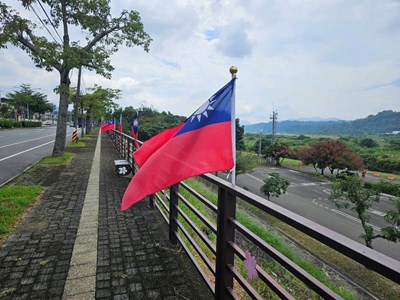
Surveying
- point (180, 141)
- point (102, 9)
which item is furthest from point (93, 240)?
point (102, 9)

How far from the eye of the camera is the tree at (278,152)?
5229 cm

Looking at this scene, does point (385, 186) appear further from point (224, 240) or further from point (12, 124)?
point (12, 124)

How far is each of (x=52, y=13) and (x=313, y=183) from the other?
3587 centimetres

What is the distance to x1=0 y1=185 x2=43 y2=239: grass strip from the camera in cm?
391

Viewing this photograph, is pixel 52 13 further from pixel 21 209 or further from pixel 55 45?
pixel 21 209

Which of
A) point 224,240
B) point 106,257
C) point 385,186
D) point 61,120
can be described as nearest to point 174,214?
point 106,257

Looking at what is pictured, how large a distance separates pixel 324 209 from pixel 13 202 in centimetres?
2453

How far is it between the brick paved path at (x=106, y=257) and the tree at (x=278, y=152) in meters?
50.2

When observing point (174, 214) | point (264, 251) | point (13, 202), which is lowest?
point (13, 202)

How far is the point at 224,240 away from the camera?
6.82ft

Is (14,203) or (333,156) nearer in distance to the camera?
(14,203)

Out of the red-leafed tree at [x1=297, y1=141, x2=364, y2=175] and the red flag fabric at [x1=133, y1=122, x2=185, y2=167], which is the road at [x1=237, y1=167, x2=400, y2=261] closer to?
the red-leafed tree at [x1=297, y1=141, x2=364, y2=175]

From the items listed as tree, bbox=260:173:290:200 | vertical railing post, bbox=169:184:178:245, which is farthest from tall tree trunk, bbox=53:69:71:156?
tree, bbox=260:173:290:200

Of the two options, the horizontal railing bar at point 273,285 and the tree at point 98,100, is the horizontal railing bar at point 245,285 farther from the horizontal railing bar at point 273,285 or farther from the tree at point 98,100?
the tree at point 98,100
